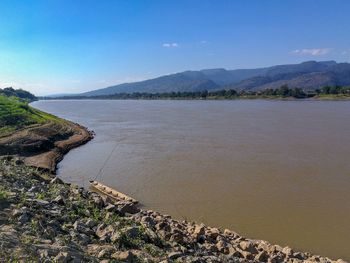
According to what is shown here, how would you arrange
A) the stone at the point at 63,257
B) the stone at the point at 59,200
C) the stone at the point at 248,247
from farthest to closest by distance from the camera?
1. the stone at the point at 248,247
2. the stone at the point at 59,200
3. the stone at the point at 63,257

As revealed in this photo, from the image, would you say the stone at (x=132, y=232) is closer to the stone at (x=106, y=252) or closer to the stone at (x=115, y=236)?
the stone at (x=115, y=236)

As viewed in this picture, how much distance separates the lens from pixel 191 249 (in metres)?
9.25

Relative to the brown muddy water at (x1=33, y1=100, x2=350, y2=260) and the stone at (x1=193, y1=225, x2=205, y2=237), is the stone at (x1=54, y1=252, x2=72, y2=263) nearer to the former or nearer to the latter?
the stone at (x1=193, y1=225, x2=205, y2=237)

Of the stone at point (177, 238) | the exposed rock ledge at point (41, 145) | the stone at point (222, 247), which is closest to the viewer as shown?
the stone at point (177, 238)

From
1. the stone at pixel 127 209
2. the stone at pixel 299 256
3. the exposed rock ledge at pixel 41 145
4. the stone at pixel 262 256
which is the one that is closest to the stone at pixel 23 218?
the stone at pixel 127 209

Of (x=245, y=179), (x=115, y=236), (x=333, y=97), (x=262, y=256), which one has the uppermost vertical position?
(x=115, y=236)

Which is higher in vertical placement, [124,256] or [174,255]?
[124,256]

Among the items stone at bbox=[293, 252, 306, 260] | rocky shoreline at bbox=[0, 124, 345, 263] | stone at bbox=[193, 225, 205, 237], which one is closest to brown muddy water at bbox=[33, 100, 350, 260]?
stone at bbox=[293, 252, 306, 260]

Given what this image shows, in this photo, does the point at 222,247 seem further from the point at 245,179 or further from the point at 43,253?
the point at 245,179

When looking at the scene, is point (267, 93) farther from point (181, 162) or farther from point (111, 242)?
point (111, 242)

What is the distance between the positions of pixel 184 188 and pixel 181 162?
256 inches

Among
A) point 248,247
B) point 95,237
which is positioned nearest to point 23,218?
point 95,237

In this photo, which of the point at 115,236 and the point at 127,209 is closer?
the point at 115,236

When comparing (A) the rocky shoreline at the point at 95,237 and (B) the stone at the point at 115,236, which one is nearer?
(A) the rocky shoreline at the point at 95,237
